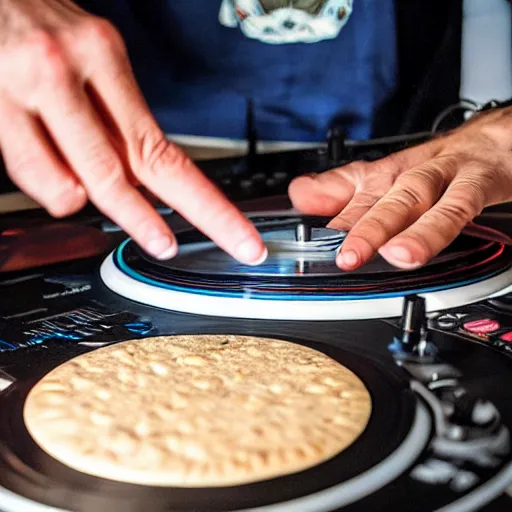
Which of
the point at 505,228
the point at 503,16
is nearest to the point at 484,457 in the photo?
the point at 505,228

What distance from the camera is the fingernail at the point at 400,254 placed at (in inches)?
28.8

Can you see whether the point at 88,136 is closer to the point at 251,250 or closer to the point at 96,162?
the point at 96,162

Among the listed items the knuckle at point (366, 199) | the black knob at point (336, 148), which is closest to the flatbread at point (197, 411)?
the knuckle at point (366, 199)

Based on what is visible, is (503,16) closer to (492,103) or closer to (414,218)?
(492,103)

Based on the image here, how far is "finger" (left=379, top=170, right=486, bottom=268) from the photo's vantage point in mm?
736

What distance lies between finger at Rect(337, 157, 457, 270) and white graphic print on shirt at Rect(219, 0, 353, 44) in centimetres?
64

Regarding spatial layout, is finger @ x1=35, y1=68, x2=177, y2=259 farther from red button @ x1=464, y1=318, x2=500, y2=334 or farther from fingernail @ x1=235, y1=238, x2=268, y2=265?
red button @ x1=464, y1=318, x2=500, y2=334

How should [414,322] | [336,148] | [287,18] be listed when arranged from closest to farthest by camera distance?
[414,322] < [336,148] < [287,18]

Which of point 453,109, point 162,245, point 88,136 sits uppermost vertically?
point 88,136

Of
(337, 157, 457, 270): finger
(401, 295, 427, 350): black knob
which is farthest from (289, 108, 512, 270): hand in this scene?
(401, 295, 427, 350): black knob

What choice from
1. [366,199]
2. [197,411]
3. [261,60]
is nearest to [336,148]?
[261,60]

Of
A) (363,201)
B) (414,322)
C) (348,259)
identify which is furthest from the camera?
(363,201)

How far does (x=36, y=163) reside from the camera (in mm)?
682

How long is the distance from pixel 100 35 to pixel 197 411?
398 millimetres
